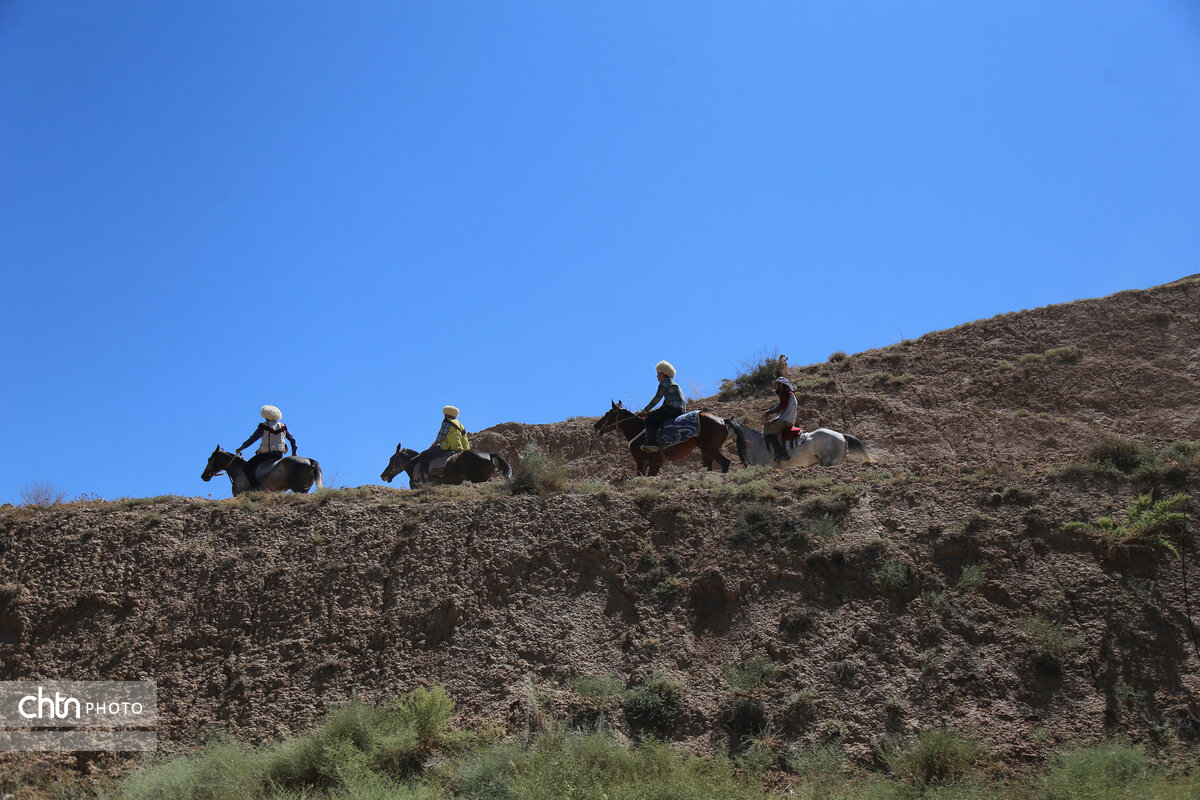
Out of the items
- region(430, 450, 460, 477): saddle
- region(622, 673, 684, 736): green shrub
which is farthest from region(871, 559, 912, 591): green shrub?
region(430, 450, 460, 477): saddle

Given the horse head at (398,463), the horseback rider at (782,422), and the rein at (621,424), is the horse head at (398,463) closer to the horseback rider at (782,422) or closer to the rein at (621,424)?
the rein at (621,424)

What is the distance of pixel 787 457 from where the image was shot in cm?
1877

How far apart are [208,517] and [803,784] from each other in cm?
1050

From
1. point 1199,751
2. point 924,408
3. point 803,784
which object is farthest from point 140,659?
point 924,408

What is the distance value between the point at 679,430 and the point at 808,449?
94.4 inches

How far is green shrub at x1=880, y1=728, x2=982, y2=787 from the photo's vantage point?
10.7 meters

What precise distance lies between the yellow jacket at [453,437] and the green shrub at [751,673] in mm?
10116

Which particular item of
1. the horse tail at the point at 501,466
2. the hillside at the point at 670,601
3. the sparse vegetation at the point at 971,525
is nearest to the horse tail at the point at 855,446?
the hillside at the point at 670,601

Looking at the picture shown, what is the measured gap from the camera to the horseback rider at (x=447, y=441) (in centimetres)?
2142

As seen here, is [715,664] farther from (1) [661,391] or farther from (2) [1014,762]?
(1) [661,391]

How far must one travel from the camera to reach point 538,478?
16.9 metres

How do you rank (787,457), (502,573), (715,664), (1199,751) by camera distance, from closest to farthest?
(1199,751)
(715,664)
(502,573)
(787,457)
